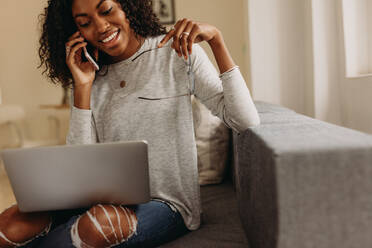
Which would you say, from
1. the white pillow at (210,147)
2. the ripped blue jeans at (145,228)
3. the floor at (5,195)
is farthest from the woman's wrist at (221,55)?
the floor at (5,195)

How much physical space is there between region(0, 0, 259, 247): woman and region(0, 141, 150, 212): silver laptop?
2.5 inches

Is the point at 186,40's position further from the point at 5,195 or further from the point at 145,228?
the point at 5,195

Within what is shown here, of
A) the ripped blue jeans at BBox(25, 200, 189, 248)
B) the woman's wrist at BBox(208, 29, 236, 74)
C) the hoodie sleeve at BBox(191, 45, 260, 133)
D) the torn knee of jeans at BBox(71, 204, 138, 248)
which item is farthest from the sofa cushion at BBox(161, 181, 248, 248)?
the woman's wrist at BBox(208, 29, 236, 74)

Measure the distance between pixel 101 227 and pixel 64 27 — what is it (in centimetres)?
73

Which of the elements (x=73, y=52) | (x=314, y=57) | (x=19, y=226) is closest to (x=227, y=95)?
(x=73, y=52)

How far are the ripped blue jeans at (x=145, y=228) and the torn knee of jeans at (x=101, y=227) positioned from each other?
0.09 feet

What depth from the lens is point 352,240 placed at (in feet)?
1.80

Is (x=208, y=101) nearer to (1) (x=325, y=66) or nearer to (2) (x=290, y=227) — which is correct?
(2) (x=290, y=227)

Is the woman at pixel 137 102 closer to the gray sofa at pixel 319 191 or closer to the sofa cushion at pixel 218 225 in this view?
the sofa cushion at pixel 218 225

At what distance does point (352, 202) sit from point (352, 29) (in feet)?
3.34

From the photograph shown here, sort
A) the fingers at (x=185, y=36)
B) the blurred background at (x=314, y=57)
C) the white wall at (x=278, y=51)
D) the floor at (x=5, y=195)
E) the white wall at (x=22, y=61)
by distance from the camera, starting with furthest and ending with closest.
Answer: the white wall at (x=22, y=61), the floor at (x=5, y=195), the white wall at (x=278, y=51), the blurred background at (x=314, y=57), the fingers at (x=185, y=36)

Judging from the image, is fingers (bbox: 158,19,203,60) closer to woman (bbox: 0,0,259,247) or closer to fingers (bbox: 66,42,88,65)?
woman (bbox: 0,0,259,247)

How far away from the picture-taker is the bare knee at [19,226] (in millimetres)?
877

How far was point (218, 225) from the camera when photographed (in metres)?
1.05
